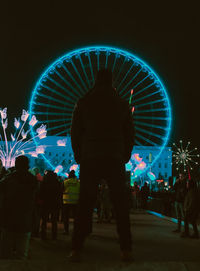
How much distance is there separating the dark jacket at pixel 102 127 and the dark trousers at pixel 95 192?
91mm

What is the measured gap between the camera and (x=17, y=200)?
525 cm

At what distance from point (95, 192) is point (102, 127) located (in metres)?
0.59

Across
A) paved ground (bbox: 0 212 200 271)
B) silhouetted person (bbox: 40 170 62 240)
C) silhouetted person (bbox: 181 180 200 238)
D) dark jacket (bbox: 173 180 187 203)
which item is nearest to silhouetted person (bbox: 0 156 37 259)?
paved ground (bbox: 0 212 200 271)

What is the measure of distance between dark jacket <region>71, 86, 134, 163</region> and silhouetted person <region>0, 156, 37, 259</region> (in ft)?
4.59

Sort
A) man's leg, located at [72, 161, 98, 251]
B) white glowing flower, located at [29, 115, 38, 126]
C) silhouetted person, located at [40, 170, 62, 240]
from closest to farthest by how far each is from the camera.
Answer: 1. man's leg, located at [72, 161, 98, 251]
2. silhouetted person, located at [40, 170, 62, 240]
3. white glowing flower, located at [29, 115, 38, 126]

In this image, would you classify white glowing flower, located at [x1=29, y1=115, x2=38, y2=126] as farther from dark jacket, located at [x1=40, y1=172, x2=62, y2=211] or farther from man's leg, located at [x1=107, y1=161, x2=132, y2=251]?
man's leg, located at [x1=107, y1=161, x2=132, y2=251]

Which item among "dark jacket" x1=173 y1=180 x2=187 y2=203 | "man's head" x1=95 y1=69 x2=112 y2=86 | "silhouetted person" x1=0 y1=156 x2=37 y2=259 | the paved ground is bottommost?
the paved ground

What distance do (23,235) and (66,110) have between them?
82.7 feet

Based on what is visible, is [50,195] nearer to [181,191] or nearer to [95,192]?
[181,191]

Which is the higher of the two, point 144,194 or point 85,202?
point 144,194

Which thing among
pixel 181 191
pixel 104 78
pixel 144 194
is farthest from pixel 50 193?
pixel 144 194

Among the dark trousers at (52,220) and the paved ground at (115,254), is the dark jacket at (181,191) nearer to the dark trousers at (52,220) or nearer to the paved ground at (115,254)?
the paved ground at (115,254)

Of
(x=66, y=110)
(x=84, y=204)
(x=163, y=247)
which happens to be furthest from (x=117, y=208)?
(x=66, y=110)

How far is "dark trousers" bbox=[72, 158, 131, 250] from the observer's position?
13.0ft
